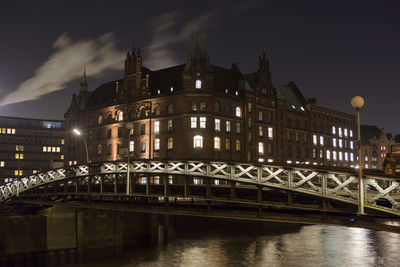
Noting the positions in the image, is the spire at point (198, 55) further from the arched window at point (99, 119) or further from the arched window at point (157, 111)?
the arched window at point (99, 119)

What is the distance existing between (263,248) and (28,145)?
112598 millimetres

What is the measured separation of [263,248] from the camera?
5006 cm

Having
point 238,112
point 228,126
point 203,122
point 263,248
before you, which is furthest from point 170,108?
point 263,248

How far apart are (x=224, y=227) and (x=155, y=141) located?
22515 millimetres

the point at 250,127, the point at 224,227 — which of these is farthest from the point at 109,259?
the point at 250,127

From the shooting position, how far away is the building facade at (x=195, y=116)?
76.4 meters

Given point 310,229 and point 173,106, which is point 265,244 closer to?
point 310,229

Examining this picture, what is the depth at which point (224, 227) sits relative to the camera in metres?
65.9

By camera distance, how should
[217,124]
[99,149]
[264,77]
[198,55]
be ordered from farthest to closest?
1. [99,149]
2. [264,77]
3. [217,124]
4. [198,55]


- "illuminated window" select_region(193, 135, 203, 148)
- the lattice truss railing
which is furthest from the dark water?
"illuminated window" select_region(193, 135, 203, 148)

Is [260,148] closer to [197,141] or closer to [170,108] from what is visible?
[197,141]

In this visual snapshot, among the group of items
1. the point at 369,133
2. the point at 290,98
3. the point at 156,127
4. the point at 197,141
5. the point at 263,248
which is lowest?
the point at 263,248

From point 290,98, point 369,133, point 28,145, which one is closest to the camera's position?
point 290,98

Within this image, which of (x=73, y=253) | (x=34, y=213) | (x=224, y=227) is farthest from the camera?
(x=224, y=227)
